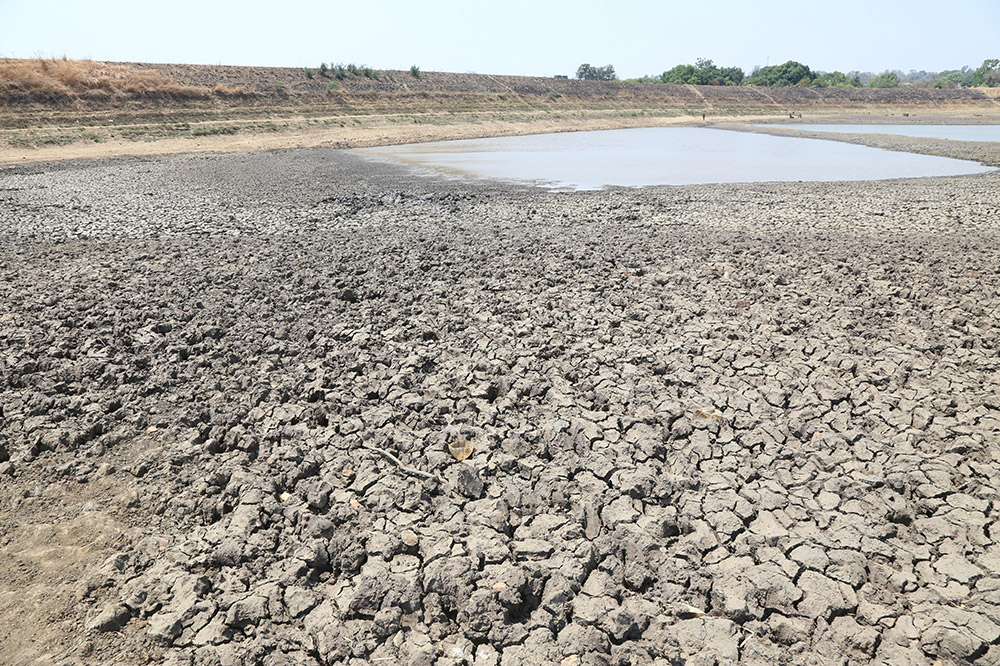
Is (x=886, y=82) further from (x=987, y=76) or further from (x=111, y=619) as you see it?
(x=111, y=619)

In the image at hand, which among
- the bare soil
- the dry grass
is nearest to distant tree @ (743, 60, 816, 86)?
the dry grass

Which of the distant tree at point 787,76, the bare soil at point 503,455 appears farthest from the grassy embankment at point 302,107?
the bare soil at point 503,455

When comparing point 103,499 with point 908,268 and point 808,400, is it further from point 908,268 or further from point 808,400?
point 908,268

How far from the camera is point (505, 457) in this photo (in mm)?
4461

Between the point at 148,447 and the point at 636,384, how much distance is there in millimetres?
3916

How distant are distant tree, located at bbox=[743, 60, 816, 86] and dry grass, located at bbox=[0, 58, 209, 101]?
2882 inches

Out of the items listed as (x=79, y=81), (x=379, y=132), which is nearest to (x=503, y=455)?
(x=379, y=132)

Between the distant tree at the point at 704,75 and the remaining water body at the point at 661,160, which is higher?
the distant tree at the point at 704,75

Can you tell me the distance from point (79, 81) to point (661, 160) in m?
31.3

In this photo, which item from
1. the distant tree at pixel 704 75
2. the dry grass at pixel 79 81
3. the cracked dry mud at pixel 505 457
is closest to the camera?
the cracked dry mud at pixel 505 457

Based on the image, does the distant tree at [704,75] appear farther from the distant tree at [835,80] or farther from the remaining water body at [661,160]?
the remaining water body at [661,160]

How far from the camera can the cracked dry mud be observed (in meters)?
3.13

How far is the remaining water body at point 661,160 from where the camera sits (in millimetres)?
20156

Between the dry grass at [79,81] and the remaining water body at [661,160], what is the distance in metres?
16.3
